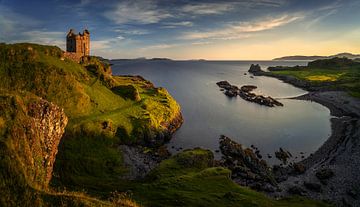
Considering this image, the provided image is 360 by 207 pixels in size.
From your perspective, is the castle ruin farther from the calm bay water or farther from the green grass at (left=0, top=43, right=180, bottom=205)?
the calm bay water

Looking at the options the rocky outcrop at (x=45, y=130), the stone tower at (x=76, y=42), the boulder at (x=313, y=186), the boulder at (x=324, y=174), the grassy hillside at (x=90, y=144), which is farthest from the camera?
the stone tower at (x=76, y=42)

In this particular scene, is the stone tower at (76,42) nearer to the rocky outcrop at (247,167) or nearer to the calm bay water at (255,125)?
the calm bay water at (255,125)

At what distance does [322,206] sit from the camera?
3959 centimetres

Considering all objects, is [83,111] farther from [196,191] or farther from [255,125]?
[255,125]

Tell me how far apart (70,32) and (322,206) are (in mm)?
117033

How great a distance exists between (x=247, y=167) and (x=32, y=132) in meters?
49.8

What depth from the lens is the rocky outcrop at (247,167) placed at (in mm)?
50700

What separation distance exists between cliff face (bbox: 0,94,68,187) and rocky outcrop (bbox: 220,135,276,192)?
3966 cm

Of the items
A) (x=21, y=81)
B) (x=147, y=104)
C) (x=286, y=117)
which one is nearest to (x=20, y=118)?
(x=21, y=81)

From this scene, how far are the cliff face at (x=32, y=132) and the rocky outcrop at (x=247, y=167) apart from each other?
3966 centimetres

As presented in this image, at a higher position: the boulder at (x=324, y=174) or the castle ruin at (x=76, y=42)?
the castle ruin at (x=76, y=42)

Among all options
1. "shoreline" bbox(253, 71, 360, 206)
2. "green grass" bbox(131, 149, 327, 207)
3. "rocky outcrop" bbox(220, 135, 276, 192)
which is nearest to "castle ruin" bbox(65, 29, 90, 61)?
"rocky outcrop" bbox(220, 135, 276, 192)

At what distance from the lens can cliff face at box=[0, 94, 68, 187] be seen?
16453mm

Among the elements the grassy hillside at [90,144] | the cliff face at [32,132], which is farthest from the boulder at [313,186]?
the cliff face at [32,132]
